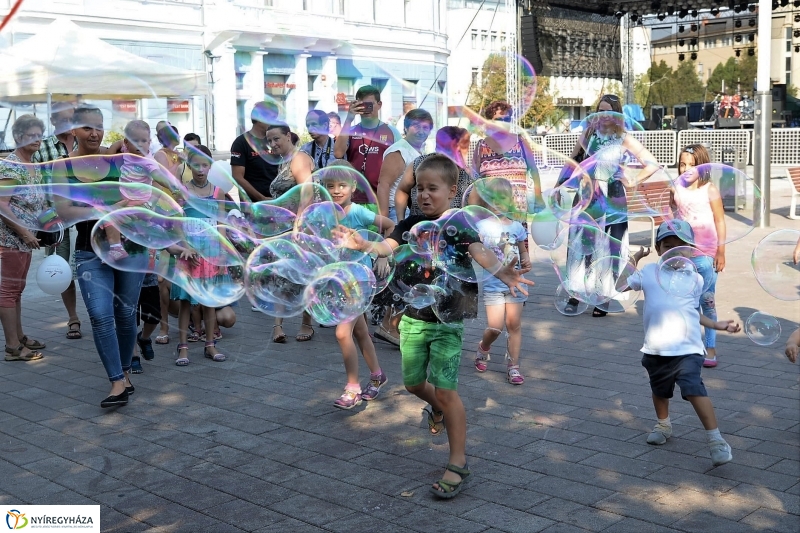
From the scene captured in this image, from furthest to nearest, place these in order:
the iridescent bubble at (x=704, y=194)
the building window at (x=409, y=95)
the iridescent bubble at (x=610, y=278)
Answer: the building window at (x=409, y=95)
the iridescent bubble at (x=704, y=194)
the iridescent bubble at (x=610, y=278)

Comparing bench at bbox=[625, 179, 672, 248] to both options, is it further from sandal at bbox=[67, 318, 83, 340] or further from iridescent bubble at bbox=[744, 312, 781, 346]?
sandal at bbox=[67, 318, 83, 340]

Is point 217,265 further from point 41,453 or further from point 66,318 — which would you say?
point 66,318

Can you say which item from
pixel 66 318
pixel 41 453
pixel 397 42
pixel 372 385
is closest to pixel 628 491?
pixel 372 385

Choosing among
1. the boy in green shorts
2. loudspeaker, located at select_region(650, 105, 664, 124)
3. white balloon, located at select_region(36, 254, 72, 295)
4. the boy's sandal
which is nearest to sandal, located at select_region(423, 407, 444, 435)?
the boy in green shorts

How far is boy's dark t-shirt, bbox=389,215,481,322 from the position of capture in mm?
4469

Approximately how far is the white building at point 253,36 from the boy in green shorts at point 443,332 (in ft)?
67.4

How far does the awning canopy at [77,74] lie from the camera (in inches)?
300

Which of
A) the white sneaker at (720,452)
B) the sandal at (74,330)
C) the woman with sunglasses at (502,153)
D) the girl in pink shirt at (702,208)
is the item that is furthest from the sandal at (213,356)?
the white sneaker at (720,452)

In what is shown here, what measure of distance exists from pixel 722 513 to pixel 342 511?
166cm

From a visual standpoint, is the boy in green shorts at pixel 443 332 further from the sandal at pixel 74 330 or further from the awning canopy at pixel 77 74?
the sandal at pixel 74 330

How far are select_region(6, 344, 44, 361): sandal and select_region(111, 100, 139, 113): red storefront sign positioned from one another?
2.14 metres

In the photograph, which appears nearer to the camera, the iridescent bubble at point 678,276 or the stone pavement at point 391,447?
the stone pavement at point 391,447

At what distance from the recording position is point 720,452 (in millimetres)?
4398

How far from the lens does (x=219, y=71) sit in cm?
3347
